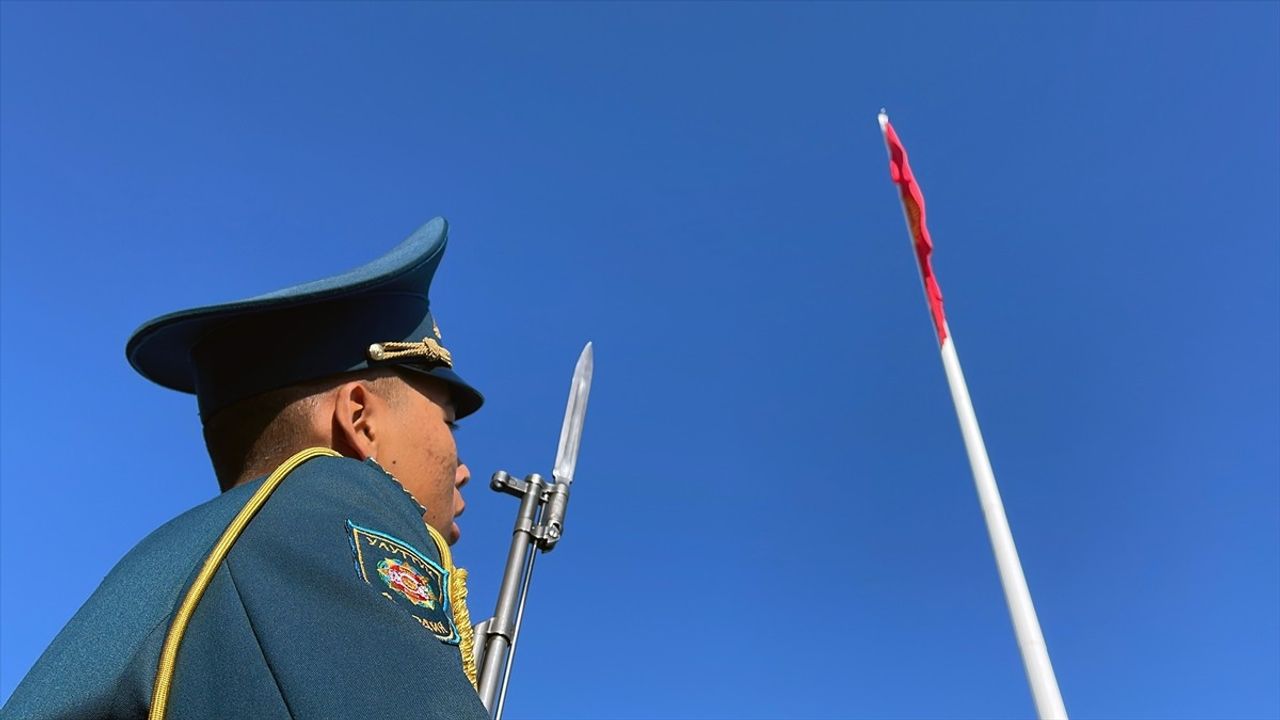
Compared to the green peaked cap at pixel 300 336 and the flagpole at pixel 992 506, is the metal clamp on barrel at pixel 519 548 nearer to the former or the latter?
the green peaked cap at pixel 300 336

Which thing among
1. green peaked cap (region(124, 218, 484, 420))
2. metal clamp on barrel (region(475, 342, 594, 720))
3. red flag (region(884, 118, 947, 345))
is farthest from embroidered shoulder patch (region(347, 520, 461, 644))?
red flag (region(884, 118, 947, 345))

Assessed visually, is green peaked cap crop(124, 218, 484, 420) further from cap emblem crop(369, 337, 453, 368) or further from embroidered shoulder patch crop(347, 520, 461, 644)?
embroidered shoulder patch crop(347, 520, 461, 644)

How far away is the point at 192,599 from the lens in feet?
4.06

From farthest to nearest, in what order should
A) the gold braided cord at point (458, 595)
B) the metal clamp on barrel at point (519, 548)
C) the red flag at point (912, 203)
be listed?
the red flag at point (912, 203) → the metal clamp on barrel at point (519, 548) → the gold braided cord at point (458, 595)

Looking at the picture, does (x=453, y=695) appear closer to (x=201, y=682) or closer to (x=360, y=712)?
(x=360, y=712)

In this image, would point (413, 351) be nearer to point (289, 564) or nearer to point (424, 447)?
point (424, 447)

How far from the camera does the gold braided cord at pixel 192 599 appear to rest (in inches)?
46.2

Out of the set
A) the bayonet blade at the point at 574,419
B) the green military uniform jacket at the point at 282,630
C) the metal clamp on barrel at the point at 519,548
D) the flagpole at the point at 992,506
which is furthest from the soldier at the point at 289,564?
the flagpole at the point at 992,506

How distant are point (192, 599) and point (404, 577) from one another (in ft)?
1.01

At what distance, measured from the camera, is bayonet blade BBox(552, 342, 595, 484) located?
5398 millimetres

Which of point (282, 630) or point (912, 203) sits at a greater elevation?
point (912, 203)

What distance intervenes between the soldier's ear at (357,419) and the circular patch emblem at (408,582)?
2.21 ft

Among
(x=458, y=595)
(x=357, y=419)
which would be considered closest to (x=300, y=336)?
(x=357, y=419)

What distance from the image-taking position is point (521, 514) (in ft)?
16.6
